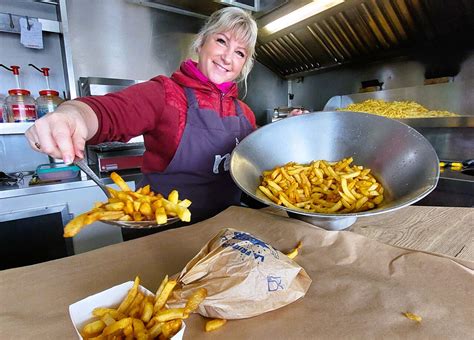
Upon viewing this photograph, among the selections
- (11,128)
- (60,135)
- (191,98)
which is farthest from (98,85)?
(60,135)

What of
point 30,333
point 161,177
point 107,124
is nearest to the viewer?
point 30,333

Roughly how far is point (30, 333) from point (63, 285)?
173mm

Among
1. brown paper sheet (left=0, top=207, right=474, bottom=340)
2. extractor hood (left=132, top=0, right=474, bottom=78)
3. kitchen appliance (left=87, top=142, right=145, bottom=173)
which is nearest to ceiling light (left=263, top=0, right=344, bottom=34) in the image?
extractor hood (left=132, top=0, right=474, bottom=78)

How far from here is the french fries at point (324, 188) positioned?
970mm

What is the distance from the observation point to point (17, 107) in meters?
2.26

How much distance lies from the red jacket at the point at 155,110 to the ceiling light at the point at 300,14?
1.47m

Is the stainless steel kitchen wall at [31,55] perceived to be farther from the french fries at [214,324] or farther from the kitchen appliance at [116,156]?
the french fries at [214,324]

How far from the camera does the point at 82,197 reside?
2186mm

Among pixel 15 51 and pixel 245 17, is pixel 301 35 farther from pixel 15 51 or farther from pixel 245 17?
pixel 15 51

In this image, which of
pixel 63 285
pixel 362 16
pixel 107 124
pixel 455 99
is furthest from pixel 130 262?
pixel 455 99

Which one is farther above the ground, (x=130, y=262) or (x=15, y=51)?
(x=15, y=51)

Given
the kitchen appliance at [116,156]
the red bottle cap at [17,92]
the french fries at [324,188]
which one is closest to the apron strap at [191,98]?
the french fries at [324,188]

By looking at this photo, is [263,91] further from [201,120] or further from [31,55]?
[201,120]

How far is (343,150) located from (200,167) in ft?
2.29
